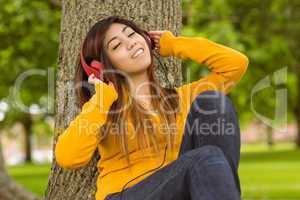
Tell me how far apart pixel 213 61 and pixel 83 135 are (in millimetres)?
880

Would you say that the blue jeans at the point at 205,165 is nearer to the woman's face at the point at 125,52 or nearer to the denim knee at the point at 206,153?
the denim knee at the point at 206,153

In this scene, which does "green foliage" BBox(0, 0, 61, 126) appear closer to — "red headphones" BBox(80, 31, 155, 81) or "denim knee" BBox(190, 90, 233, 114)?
"red headphones" BBox(80, 31, 155, 81)

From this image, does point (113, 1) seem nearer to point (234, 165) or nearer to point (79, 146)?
point (79, 146)

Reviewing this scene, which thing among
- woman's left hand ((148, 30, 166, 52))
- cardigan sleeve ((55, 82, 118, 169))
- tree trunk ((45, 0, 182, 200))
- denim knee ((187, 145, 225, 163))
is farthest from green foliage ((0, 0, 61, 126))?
denim knee ((187, 145, 225, 163))

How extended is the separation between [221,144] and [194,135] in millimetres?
202

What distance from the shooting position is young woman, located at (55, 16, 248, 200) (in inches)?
137

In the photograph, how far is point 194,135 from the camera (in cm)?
369

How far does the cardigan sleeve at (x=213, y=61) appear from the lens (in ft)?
13.3

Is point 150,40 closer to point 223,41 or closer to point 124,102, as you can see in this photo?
point 124,102

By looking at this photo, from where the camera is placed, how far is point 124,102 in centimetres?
396

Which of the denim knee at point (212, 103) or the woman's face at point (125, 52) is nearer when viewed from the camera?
the denim knee at point (212, 103)

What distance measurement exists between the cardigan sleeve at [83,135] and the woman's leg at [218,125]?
476 millimetres

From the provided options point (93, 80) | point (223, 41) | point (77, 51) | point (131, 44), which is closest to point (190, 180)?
point (93, 80)

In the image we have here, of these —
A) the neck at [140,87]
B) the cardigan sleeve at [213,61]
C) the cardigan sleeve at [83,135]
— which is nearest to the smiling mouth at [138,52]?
the neck at [140,87]
